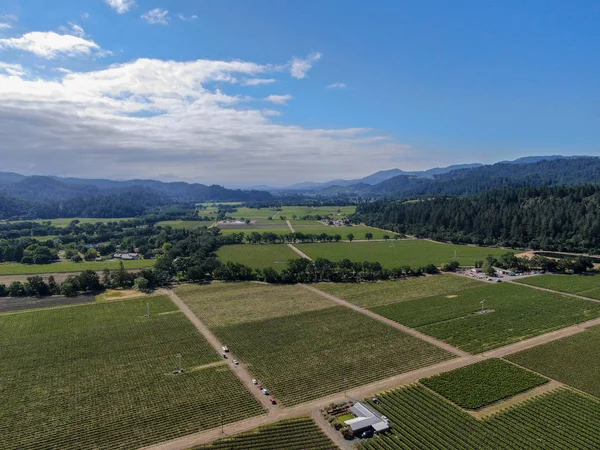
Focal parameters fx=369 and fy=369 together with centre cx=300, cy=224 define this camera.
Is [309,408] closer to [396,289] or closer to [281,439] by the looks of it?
[281,439]

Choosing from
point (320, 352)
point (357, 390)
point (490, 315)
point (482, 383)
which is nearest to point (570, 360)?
point (482, 383)

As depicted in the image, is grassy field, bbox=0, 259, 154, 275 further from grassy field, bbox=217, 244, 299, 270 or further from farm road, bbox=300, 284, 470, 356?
farm road, bbox=300, 284, 470, 356

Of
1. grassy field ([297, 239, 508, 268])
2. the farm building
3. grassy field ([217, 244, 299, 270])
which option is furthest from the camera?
grassy field ([297, 239, 508, 268])

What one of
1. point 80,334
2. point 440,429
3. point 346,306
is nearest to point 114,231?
point 80,334

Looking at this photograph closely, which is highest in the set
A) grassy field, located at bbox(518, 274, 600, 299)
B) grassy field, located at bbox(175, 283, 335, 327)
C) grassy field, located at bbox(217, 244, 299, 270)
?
grassy field, located at bbox(518, 274, 600, 299)

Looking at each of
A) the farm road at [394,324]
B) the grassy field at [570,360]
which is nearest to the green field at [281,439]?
the farm road at [394,324]

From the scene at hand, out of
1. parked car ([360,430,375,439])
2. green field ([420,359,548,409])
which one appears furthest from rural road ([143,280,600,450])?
parked car ([360,430,375,439])

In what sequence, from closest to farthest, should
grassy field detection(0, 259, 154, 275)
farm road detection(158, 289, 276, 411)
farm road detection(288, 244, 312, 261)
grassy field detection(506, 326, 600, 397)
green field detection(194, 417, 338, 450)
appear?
green field detection(194, 417, 338, 450) < farm road detection(158, 289, 276, 411) < grassy field detection(506, 326, 600, 397) < grassy field detection(0, 259, 154, 275) < farm road detection(288, 244, 312, 261)
